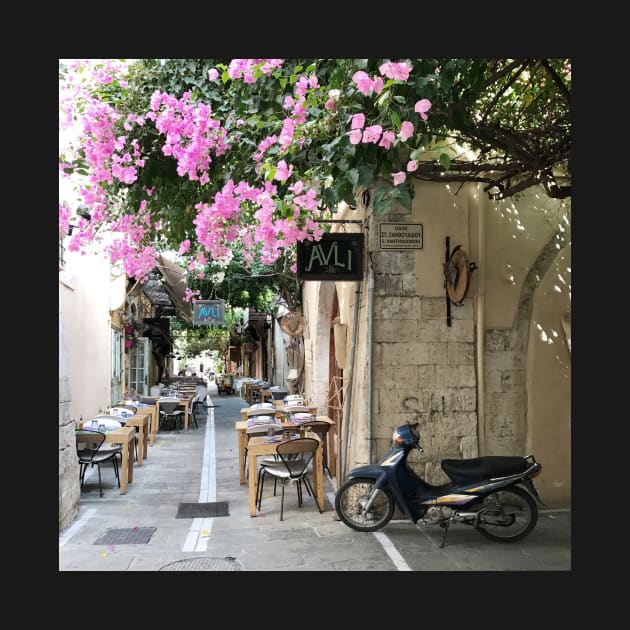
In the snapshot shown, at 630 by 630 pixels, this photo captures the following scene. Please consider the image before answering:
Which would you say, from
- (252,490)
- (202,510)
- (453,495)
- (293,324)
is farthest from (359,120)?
(293,324)

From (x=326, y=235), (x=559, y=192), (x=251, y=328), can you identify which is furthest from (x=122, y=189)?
(x=251, y=328)

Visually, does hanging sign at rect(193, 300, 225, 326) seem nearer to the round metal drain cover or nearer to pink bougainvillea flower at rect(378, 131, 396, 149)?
the round metal drain cover

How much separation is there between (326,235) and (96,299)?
25.7 feet

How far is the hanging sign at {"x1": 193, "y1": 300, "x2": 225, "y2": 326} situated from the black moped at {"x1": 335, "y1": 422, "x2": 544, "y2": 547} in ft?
36.0

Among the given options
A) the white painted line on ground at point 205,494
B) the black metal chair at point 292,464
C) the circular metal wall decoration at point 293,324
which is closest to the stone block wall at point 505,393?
the black metal chair at point 292,464

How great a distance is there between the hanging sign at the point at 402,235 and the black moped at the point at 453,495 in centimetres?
209

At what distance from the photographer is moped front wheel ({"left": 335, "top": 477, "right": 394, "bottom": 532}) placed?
6.57 m

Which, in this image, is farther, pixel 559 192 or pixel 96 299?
pixel 96 299

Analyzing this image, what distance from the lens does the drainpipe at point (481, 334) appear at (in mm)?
7512

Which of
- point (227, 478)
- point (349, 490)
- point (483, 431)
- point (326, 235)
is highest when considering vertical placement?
point (326, 235)

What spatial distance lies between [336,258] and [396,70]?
3.66 metres

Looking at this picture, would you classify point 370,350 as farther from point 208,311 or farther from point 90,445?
point 208,311

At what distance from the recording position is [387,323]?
7391 millimetres

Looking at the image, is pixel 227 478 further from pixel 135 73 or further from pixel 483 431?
pixel 135 73
